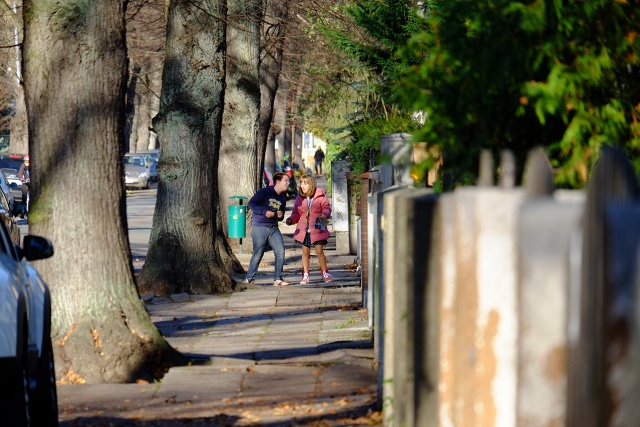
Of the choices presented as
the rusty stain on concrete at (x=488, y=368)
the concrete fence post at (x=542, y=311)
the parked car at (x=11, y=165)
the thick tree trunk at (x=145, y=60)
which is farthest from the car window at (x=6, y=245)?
the parked car at (x=11, y=165)

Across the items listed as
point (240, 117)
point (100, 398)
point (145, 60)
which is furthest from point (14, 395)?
point (145, 60)

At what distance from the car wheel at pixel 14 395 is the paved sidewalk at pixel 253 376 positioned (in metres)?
1.38

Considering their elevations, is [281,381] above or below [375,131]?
below

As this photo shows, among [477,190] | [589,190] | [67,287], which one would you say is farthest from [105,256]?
[589,190]

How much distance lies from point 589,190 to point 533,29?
3.14m

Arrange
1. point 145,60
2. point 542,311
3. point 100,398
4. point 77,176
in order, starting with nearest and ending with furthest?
1. point 542,311
2. point 100,398
3. point 77,176
4. point 145,60

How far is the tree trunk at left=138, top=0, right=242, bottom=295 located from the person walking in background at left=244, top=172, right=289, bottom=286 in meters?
0.70

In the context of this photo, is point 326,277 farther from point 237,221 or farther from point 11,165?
point 11,165

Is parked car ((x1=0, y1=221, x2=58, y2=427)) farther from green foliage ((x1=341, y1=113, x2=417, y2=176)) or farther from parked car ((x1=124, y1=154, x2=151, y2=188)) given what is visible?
parked car ((x1=124, y1=154, x2=151, y2=188))

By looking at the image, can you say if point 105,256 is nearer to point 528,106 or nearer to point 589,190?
point 528,106

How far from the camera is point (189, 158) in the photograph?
662 inches

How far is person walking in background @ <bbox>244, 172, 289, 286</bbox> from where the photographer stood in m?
17.6

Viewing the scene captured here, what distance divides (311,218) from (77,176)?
890cm

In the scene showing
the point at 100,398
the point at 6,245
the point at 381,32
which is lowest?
the point at 100,398
